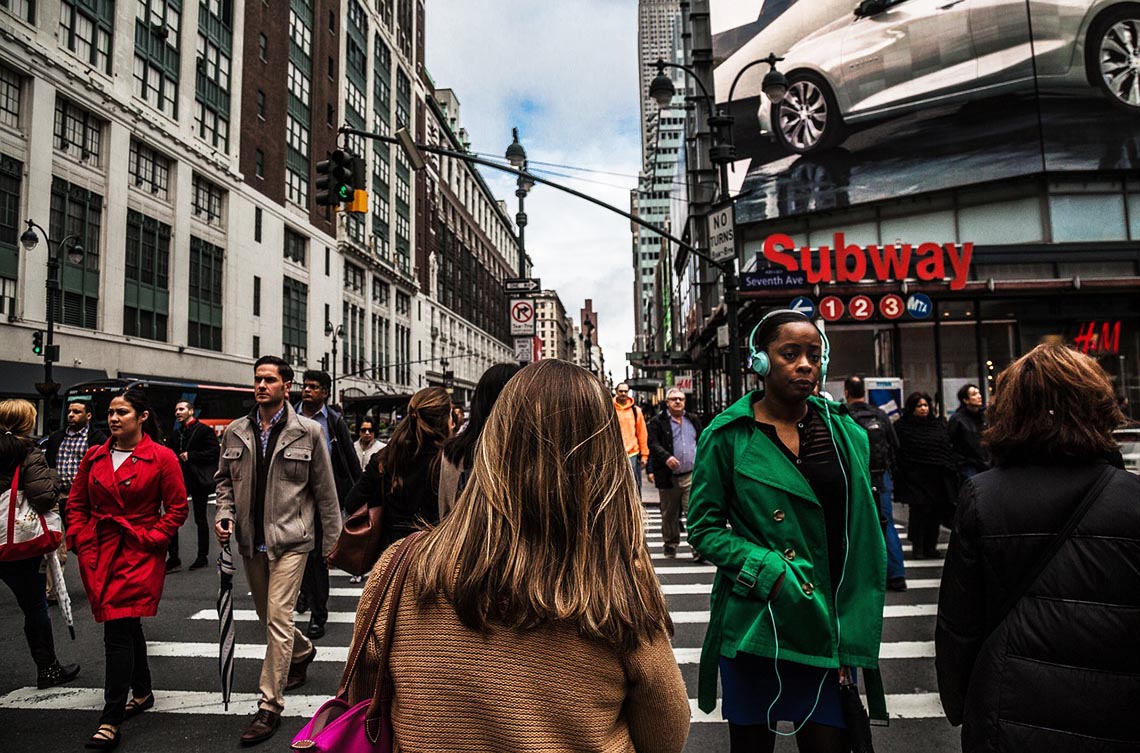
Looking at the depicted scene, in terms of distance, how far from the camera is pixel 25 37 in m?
27.6

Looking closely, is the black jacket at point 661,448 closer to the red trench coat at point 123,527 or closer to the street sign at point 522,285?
the red trench coat at point 123,527

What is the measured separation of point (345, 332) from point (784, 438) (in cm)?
5675

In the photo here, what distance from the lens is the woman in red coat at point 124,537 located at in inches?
173

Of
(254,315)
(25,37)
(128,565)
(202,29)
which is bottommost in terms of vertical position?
(128,565)

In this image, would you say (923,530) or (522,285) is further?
(522,285)

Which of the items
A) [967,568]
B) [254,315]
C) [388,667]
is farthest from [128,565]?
[254,315]

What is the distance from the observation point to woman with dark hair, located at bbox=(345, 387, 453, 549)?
4.81 metres

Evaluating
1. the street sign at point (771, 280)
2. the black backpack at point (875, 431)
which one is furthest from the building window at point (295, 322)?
the black backpack at point (875, 431)

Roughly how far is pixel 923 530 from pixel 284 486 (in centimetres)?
834

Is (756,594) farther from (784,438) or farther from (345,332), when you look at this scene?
(345,332)

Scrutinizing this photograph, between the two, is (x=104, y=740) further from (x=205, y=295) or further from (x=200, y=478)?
(x=205, y=295)

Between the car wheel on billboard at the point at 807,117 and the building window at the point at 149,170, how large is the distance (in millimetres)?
31159

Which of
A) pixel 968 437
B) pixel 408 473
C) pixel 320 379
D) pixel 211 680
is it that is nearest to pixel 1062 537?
pixel 408 473

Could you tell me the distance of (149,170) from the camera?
3569 centimetres
